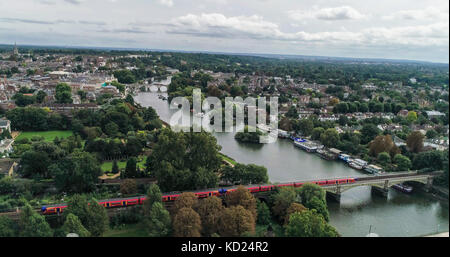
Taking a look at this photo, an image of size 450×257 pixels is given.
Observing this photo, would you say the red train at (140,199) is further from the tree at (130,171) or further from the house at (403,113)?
the house at (403,113)

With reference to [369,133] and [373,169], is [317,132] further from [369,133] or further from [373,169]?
[373,169]

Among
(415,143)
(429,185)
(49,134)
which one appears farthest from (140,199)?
(415,143)

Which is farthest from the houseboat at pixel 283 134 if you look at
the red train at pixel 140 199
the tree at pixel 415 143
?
the red train at pixel 140 199

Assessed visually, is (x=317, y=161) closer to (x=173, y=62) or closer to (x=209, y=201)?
(x=209, y=201)

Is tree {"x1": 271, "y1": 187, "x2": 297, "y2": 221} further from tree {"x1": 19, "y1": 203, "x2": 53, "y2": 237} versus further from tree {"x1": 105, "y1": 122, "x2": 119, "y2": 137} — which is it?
tree {"x1": 105, "y1": 122, "x2": 119, "y2": 137}
